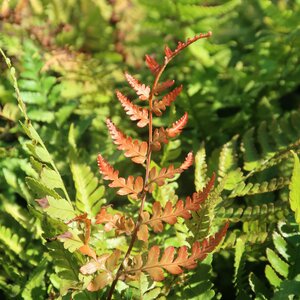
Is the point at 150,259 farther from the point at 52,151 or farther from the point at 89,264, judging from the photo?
the point at 52,151

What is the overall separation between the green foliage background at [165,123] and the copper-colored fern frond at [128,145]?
16 cm

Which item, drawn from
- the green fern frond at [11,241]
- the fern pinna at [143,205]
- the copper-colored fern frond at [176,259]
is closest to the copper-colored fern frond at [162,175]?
the fern pinna at [143,205]

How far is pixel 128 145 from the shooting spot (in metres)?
0.75

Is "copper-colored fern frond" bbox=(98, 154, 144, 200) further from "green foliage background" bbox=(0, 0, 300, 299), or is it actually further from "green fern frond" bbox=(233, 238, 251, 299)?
"green fern frond" bbox=(233, 238, 251, 299)

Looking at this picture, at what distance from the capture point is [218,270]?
45.3 inches

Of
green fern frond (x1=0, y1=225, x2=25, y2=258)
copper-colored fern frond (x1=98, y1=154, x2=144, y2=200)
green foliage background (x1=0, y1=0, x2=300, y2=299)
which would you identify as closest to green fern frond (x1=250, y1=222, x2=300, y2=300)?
green foliage background (x1=0, y1=0, x2=300, y2=299)

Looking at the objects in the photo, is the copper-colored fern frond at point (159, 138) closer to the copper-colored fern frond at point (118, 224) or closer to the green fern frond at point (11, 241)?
the copper-colored fern frond at point (118, 224)

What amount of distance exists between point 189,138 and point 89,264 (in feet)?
2.36

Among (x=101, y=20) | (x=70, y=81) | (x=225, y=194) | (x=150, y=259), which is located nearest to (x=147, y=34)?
(x=101, y=20)

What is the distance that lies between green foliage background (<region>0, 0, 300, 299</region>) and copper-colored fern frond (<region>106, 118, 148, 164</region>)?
16 cm

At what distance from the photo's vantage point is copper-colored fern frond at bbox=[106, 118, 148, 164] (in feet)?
2.44

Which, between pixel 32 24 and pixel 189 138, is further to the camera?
pixel 32 24

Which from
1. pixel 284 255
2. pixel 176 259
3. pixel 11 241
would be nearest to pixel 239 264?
pixel 284 255

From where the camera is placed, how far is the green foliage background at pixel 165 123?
0.94 metres
